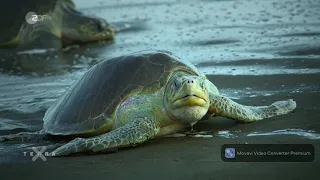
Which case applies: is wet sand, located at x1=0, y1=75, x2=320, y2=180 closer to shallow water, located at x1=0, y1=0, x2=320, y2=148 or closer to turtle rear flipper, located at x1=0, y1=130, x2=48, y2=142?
shallow water, located at x1=0, y1=0, x2=320, y2=148

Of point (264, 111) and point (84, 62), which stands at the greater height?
point (84, 62)

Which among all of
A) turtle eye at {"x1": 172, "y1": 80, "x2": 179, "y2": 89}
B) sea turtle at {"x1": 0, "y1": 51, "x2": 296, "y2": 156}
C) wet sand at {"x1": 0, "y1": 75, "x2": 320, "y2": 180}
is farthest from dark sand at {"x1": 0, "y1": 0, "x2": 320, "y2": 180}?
turtle eye at {"x1": 172, "y1": 80, "x2": 179, "y2": 89}

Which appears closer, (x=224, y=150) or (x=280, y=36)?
(x=224, y=150)

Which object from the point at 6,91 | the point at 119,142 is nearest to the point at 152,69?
→ the point at 119,142

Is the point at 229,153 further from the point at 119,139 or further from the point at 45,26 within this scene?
the point at 45,26

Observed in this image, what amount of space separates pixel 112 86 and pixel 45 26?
7.47 meters

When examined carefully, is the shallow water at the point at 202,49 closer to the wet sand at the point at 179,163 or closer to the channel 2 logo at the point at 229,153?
the wet sand at the point at 179,163

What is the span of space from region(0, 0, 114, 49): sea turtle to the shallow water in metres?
0.46

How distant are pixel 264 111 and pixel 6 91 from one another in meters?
3.96

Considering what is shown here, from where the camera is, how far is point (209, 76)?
285 inches

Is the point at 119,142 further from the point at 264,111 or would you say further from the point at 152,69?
the point at 264,111

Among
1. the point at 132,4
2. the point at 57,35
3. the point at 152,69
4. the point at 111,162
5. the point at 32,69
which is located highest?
the point at 132,4

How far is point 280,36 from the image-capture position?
30.4ft
